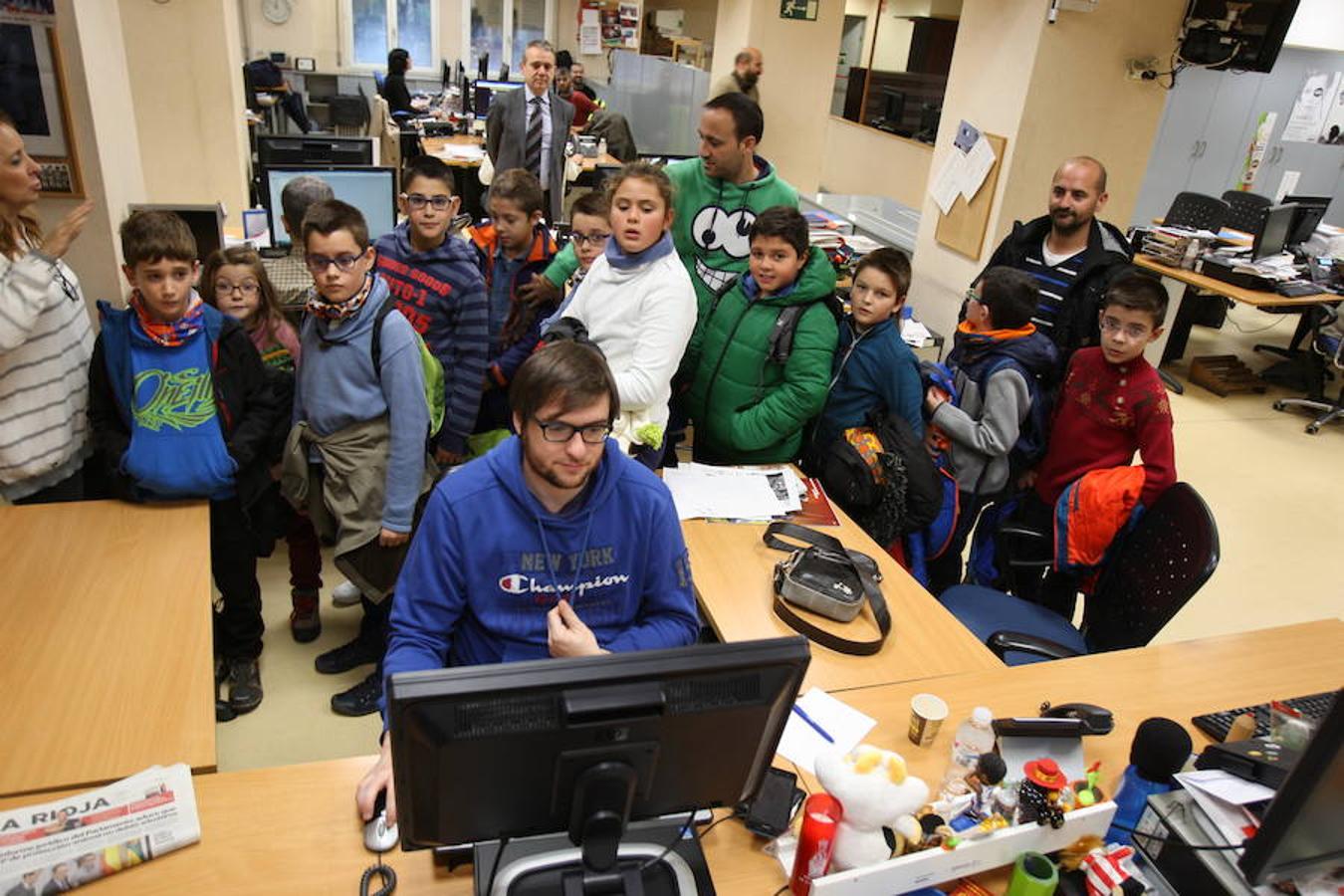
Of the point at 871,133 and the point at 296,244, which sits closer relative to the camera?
the point at 296,244

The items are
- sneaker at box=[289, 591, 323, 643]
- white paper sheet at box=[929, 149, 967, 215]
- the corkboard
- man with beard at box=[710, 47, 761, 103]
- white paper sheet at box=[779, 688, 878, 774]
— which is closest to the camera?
white paper sheet at box=[779, 688, 878, 774]

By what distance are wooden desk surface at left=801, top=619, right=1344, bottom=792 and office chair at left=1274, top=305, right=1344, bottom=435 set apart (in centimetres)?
430

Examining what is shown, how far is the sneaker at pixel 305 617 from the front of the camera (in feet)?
9.43

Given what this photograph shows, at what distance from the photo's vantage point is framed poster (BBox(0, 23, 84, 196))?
102 inches

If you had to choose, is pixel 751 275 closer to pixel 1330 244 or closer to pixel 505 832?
pixel 505 832

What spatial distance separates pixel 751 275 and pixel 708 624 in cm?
110

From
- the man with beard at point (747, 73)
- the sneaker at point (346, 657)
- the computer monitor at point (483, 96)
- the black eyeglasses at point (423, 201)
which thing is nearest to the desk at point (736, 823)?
the sneaker at point (346, 657)

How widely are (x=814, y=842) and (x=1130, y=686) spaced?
1034 millimetres

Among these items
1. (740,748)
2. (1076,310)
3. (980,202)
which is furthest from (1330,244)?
(740,748)

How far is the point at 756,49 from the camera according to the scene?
6.16m

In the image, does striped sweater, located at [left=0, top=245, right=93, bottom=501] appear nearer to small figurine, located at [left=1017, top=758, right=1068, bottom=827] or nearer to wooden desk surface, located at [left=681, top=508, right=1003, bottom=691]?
wooden desk surface, located at [left=681, top=508, right=1003, bottom=691]

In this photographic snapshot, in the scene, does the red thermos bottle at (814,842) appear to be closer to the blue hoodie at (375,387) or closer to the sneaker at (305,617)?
the blue hoodie at (375,387)

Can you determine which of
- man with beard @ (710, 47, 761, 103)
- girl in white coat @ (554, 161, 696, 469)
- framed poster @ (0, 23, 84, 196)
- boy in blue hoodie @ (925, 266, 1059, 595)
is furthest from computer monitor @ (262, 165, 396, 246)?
man with beard @ (710, 47, 761, 103)

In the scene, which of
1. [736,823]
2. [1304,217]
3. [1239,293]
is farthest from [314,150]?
[1304,217]
